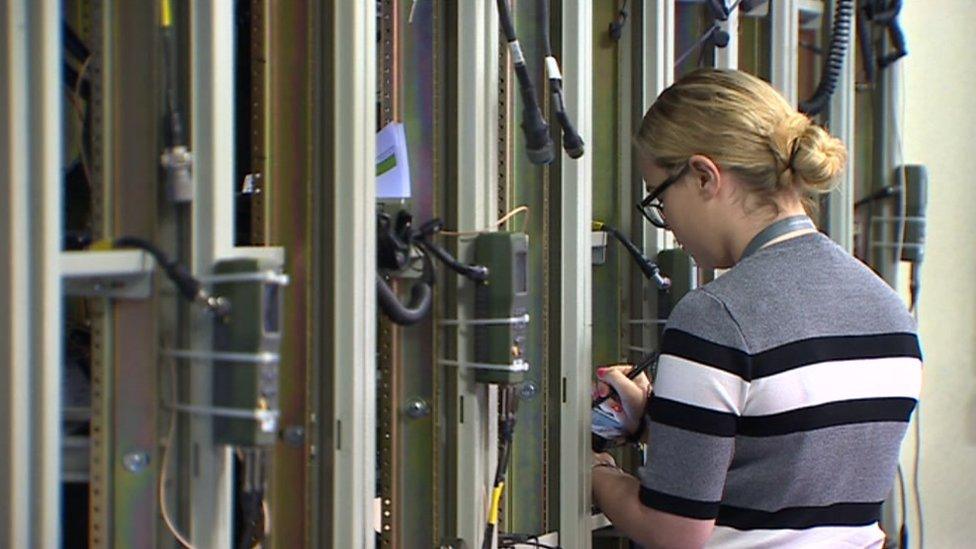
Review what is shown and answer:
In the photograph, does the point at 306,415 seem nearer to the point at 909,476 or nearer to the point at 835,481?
the point at 835,481

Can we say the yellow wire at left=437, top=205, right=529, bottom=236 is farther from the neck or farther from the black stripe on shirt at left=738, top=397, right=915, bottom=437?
the black stripe on shirt at left=738, top=397, right=915, bottom=437

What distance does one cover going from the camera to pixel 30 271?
1287 mm

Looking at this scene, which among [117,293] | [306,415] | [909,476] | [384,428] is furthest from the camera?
[909,476]

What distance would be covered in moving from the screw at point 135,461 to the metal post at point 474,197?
0.55 meters

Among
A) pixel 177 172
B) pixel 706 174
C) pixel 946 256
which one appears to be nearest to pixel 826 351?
pixel 706 174

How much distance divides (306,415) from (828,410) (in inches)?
29.8

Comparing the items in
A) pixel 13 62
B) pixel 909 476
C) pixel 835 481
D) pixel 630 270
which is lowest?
pixel 909 476

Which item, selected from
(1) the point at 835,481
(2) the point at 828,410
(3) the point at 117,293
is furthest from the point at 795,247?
(3) the point at 117,293

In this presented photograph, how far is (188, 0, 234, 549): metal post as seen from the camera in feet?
4.67

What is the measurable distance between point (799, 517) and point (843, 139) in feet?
4.42

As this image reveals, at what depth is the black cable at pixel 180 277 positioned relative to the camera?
54.7 inches

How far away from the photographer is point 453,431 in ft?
6.09

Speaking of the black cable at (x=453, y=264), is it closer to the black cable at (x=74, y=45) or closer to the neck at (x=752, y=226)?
the neck at (x=752, y=226)

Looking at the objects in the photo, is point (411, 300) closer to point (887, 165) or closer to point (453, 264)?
point (453, 264)
